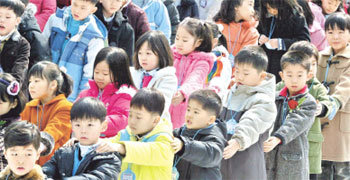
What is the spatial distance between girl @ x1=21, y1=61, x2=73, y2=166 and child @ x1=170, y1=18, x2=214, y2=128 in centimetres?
112

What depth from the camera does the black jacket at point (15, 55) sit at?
18.9 ft

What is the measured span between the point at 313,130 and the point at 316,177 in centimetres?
44

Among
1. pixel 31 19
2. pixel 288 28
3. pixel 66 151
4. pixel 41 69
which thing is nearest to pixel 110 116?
pixel 41 69

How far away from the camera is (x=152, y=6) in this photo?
7.75 metres

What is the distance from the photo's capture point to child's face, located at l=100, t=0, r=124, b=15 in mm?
6457

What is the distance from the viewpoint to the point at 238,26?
709 cm

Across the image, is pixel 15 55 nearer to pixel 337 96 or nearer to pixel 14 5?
pixel 14 5

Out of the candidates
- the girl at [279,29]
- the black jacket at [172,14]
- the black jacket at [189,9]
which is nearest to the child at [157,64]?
the girl at [279,29]

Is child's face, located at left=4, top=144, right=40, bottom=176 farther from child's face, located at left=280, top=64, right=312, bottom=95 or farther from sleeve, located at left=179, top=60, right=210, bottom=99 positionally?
child's face, located at left=280, top=64, right=312, bottom=95

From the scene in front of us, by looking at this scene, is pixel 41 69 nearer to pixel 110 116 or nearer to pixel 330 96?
pixel 110 116

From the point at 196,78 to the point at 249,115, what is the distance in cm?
95

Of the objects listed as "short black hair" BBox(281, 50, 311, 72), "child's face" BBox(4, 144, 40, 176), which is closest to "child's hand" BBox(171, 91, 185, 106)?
"short black hair" BBox(281, 50, 311, 72)

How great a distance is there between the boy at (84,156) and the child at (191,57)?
1.68 meters

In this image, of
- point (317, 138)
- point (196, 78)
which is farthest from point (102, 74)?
point (317, 138)
